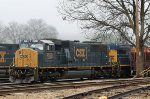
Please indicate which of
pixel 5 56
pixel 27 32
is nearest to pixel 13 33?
pixel 27 32

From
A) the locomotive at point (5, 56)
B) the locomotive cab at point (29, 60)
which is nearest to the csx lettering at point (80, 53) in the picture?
the locomotive cab at point (29, 60)

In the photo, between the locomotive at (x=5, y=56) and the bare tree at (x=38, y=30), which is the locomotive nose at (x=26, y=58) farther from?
the bare tree at (x=38, y=30)

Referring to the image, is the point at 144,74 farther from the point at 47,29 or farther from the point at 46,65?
the point at 47,29

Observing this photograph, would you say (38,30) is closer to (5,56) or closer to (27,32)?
(27,32)

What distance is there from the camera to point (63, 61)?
87.7ft

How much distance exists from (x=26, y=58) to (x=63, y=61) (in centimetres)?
304

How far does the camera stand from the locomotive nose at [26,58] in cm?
2484

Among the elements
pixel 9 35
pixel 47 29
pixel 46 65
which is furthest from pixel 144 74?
pixel 47 29

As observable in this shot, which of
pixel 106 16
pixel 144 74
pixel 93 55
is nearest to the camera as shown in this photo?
pixel 93 55

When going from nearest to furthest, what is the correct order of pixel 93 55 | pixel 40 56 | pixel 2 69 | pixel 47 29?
pixel 40 56 < pixel 2 69 < pixel 93 55 < pixel 47 29

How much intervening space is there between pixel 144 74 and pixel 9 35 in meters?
114

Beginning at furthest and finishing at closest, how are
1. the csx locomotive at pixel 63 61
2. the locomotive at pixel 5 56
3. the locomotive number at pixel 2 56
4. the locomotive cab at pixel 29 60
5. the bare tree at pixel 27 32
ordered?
the bare tree at pixel 27 32
the locomotive number at pixel 2 56
the locomotive at pixel 5 56
the csx locomotive at pixel 63 61
the locomotive cab at pixel 29 60

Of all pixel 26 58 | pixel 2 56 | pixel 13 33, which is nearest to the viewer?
pixel 26 58

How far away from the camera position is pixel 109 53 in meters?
31.0
